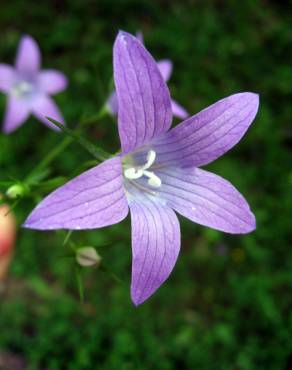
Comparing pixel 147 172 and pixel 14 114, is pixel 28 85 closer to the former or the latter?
pixel 14 114

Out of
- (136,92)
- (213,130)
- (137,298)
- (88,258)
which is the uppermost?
(136,92)

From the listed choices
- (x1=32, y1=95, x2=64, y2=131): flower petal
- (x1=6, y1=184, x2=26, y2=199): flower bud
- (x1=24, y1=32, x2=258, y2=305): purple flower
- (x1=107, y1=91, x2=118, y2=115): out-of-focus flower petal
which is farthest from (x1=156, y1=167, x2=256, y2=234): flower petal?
(x1=32, y1=95, x2=64, y2=131): flower petal

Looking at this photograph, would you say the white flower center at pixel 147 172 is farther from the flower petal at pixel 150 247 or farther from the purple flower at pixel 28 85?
the purple flower at pixel 28 85

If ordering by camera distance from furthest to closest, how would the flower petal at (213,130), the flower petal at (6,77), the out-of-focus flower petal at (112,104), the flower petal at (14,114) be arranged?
the flower petal at (6,77) < the flower petal at (14,114) < the out-of-focus flower petal at (112,104) < the flower petal at (213,130)

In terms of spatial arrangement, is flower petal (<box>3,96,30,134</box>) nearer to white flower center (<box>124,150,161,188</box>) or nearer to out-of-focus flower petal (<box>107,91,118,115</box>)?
out-of-focus flower petal (<box>107,91,118,115</box>)

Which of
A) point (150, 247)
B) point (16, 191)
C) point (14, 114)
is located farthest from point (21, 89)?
point (150, 247)

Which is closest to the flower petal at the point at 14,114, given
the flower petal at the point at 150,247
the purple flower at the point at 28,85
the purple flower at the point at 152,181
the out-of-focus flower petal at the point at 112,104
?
the purple flower at the point at 28,85
